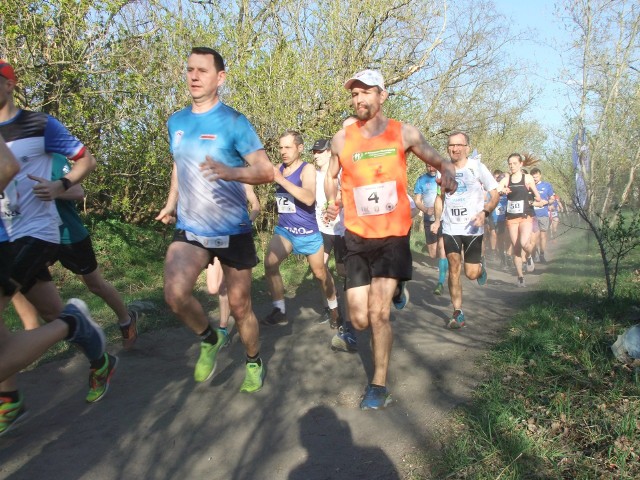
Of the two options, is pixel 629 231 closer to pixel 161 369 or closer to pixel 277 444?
pixel 277 444

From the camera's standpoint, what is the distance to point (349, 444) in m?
3.27

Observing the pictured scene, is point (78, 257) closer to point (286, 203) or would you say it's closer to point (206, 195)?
point (206, 195)

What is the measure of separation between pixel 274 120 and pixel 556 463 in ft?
27.0

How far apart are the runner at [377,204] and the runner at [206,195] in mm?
786

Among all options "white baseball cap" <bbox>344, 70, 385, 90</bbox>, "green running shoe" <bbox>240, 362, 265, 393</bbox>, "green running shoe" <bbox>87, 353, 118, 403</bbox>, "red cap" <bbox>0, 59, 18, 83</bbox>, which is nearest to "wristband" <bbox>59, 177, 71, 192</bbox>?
"red cap" <bbox>0, 59, 18, 83</bbox>

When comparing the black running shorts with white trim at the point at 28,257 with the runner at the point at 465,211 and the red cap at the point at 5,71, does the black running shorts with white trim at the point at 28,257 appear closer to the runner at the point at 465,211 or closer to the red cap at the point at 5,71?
the red cap at the point at 5,71

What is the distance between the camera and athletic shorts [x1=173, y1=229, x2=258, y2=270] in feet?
12.4

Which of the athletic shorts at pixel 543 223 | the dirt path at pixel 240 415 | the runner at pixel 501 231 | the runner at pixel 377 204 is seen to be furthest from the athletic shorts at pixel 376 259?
the athletic shorts at pixel 543 223

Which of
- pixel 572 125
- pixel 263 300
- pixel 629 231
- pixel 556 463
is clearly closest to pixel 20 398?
pixel 556 463

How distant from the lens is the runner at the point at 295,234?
594 centimetres

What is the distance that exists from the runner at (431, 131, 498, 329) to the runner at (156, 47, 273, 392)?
3.28 meters

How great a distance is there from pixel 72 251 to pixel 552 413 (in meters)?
3.70

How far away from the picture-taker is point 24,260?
3.38 metres

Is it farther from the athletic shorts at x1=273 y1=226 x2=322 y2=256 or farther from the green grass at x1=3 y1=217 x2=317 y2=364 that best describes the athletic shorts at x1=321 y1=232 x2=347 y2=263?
the green grass at x1=3 y1=217 x2=317 y2=364
